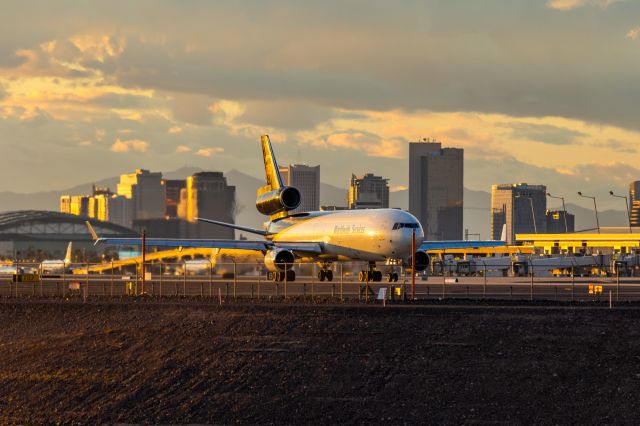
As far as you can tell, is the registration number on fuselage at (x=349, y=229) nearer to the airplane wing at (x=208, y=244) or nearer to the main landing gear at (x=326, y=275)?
the main landing gear at (x=326, y=275)

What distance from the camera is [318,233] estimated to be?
95750 millimetres

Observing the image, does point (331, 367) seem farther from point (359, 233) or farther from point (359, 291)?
point (359, 233)

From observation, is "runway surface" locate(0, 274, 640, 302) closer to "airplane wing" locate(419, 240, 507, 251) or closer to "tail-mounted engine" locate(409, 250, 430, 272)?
"tail-mounted engine" locate(409, 250, 430, 272)

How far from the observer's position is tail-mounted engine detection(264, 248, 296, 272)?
8856cm

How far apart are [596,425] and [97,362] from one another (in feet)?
76.2

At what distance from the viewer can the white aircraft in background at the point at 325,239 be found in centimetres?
8619

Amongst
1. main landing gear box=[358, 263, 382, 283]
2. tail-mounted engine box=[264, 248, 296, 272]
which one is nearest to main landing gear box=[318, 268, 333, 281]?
main landing gear box=[358, 263, 382, 283]

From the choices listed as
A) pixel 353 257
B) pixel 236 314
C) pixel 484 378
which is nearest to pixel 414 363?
pixel 484 378

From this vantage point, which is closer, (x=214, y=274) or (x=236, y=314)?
(x=236, y=314)

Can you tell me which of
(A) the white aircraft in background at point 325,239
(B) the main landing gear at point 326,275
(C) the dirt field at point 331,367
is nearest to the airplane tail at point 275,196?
(A) the white aircraft in background at point 325,239

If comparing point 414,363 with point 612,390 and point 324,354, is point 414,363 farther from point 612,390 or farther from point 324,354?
point 612,390

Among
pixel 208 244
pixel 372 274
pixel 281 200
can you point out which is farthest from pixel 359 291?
pixel 281 200

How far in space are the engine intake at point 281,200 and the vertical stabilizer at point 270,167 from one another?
348cm

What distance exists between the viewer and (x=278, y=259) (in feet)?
293
